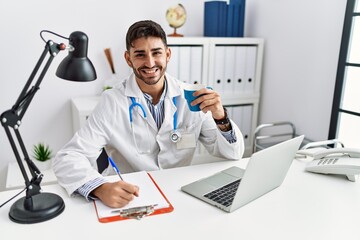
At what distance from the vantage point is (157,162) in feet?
5.09

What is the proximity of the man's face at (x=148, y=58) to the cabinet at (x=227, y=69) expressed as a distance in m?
1.19

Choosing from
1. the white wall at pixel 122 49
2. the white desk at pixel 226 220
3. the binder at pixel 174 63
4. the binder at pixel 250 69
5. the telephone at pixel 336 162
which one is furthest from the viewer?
the binder at pixel 250 69

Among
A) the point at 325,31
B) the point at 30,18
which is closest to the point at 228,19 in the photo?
the point at 325,31

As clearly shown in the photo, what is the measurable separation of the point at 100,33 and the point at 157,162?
5.07 ft

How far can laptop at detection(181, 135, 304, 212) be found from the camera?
1.04 m

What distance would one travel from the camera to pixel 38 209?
1.01 m

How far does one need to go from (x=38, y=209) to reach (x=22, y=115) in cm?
28

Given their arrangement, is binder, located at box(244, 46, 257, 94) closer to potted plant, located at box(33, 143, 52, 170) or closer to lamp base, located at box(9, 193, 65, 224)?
potted plant, located at box(33, 143, 52, 170)

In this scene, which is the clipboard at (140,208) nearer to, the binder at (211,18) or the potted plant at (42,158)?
the potted plant at (42,158)

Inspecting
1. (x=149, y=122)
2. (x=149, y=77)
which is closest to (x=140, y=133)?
(x=149, y=122)

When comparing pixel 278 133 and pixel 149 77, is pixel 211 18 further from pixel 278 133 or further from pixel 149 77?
pixel 149 77

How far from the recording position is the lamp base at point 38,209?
3.22 ft

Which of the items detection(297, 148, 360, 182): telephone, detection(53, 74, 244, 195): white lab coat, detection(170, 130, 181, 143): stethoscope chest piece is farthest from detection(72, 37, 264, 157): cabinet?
detection(297, 148, 360, 182): telephone

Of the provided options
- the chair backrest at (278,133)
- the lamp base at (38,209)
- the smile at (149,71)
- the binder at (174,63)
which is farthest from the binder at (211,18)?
the lamp base at (38,209)
